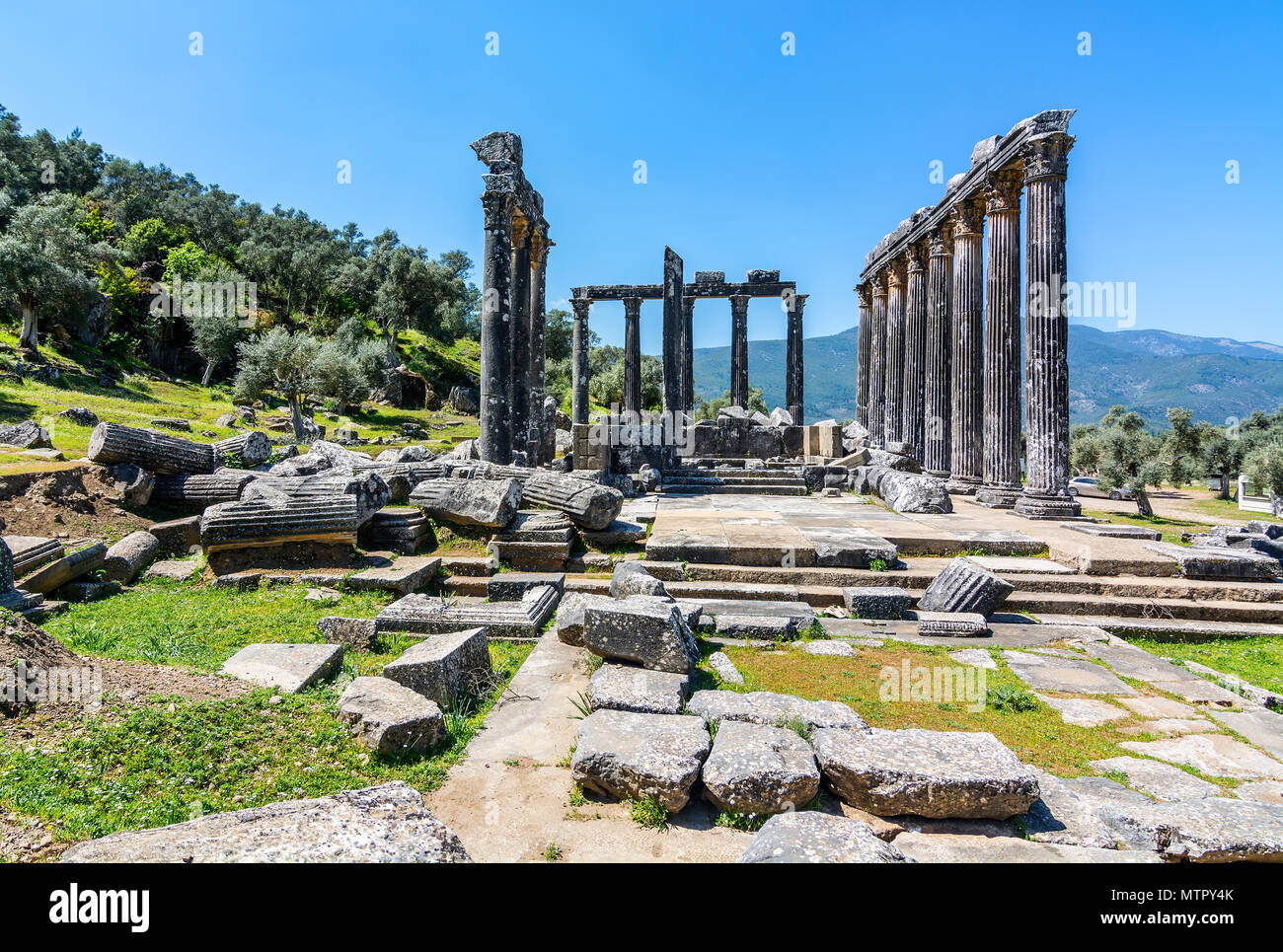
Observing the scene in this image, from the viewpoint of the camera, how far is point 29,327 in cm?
2753

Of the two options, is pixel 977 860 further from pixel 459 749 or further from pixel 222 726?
pixel 222 726

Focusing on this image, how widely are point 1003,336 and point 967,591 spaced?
10.1m

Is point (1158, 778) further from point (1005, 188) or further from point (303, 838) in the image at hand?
point (1005, 188)

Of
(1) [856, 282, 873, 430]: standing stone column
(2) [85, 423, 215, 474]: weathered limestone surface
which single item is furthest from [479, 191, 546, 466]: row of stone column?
(1) [856, 282, 873, 430]: standing stone column

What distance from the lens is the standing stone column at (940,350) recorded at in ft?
62.8

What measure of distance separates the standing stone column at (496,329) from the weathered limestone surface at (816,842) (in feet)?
42.8

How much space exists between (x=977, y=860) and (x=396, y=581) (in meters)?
6.76

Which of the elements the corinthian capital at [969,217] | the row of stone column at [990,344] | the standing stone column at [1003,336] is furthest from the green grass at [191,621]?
the corinthian capital at [969,217]

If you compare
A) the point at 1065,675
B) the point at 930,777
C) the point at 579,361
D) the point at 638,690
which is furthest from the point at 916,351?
the point at 930,777

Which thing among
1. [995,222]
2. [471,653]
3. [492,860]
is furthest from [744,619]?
[995,222]

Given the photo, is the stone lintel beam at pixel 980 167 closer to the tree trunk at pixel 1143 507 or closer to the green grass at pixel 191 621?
the tree trunk at pixel 1143 507

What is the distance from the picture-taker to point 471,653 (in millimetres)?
5105

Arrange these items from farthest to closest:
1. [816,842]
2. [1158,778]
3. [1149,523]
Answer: [1149,523], [1158,778], [816,842]

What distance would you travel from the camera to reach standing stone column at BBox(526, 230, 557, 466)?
17.4m
